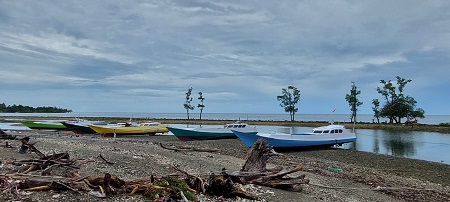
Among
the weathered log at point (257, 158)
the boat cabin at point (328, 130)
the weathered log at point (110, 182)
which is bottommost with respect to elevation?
the weathered log at point (110, 182)

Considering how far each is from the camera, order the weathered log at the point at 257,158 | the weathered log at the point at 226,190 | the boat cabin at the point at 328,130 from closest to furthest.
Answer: the weathered log at the point at 226,190 < the weathered log at the point at 257,158 < the boat cabin at the point at 328,130

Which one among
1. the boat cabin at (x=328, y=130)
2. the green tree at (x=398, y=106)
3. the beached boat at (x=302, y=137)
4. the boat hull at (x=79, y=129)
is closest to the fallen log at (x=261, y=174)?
the beached boat at (x=302, y=137)

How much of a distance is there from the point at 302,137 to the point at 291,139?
1354 millimetres

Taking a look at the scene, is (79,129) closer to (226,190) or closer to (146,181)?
(146,181)

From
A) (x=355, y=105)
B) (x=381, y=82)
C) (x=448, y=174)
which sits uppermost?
(x=381, y=82)

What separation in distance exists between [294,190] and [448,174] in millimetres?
13749

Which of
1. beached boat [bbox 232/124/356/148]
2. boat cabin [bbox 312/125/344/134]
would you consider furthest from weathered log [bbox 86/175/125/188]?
boat cabin [bbox 312/125/344/134]

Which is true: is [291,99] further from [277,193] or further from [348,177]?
[277,193]

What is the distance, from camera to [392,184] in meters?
14.6

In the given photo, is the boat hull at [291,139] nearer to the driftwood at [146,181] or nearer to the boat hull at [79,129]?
the driftwood at [146,181]

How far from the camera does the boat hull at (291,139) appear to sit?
2803 cm

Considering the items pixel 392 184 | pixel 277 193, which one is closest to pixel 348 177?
pixel 392 184

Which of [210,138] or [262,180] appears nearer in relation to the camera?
[262,180]

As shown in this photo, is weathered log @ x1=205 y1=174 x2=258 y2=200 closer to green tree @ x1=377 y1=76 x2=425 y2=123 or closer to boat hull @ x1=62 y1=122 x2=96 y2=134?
boat hull @ x1=62 y1=122 x2=96 y2=134
